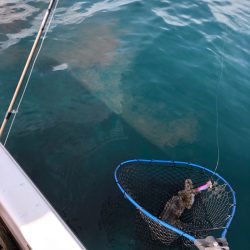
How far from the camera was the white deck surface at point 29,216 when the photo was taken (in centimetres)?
289

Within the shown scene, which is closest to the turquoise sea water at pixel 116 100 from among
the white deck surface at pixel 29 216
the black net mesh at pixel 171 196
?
the black net mesh at pixel 171 196

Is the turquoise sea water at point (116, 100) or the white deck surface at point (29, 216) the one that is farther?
the turquoise sea water at point (116, 100)

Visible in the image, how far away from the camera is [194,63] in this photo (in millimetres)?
8867

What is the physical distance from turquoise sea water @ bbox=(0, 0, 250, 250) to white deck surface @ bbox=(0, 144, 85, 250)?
2.15 m

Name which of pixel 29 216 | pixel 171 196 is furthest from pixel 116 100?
pixel 29 216

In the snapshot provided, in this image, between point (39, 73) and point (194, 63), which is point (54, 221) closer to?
point (39, 73)

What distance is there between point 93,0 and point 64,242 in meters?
9.91

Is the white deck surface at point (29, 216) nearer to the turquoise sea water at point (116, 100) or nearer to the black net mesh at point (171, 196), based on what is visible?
the black net mesh at point (171, 196)

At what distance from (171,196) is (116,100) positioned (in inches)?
108

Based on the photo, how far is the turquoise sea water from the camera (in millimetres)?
5637

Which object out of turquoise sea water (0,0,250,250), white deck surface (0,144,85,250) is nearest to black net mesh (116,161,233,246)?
turquoise sea water (0,0,250,250)

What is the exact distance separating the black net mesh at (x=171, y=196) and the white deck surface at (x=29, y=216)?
204 centimetres

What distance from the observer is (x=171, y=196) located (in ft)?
18.4

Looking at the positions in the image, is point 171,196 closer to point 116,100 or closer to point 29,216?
point 116,100
